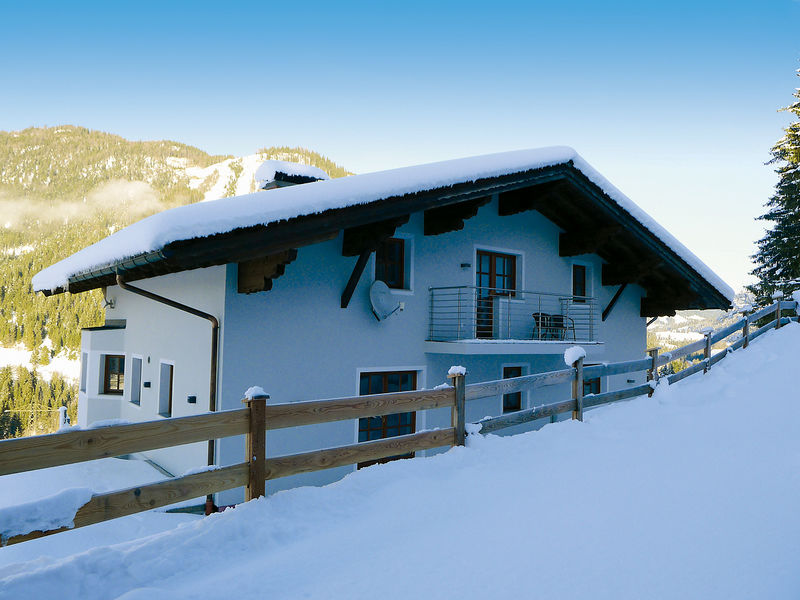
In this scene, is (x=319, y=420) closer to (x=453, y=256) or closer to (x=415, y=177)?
(x=415, y=177)

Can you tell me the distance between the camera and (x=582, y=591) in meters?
3.44

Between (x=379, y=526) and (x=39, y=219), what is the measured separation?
221m

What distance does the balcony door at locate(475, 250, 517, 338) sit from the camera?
11.8 meters

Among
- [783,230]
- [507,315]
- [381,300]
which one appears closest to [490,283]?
[507,315]

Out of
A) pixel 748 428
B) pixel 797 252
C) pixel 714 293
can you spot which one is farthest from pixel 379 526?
pixel 797 252

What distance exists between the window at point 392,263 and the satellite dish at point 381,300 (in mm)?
468

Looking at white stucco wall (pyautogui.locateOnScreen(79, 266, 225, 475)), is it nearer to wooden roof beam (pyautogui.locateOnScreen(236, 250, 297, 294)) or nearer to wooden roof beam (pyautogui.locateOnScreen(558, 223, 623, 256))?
wooden roof beam (pyautogui.locateOnScreen(236, 250, 297, 294))

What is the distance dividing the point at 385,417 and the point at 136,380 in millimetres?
6097

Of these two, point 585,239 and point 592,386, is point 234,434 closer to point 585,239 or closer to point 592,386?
point 585,239

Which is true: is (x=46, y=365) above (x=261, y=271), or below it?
below

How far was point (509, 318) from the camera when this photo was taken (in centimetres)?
1173

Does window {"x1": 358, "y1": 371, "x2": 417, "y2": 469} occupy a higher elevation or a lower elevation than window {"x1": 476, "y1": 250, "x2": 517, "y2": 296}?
lower

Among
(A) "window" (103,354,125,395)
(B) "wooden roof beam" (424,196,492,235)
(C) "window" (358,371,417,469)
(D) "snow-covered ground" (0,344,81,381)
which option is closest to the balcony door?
(B) "wooden roof beam" (424,196,492,235)

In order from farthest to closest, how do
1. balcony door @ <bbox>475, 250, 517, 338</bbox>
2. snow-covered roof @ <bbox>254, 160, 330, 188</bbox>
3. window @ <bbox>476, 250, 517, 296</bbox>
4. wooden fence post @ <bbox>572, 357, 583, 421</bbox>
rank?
1. snow-covered roof @ <bbox>254, 160, 330, 188</bbox>
2. window @ <bbox>476, 250, 517, 296</bbox>
3. balcony door @ <bbox>475, 250, 517, 338</bbox>
4. wooden fence post @ <bbox>572, 357, 583, 421</bbox>
